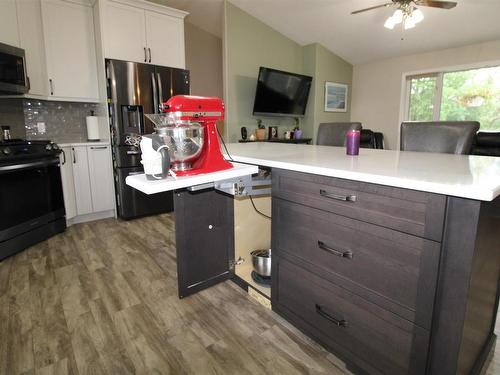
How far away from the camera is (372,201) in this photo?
1.03m

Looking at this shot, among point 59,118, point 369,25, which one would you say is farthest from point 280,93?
point 59,118

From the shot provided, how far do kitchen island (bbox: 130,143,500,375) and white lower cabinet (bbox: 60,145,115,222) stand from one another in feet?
7.76

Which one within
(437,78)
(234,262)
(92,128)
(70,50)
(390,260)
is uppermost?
(437,78)

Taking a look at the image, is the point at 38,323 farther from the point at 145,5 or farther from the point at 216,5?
the point at 216,5

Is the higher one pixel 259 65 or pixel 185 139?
pixel 259 65

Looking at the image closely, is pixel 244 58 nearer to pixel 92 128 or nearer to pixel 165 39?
pixel 165 39

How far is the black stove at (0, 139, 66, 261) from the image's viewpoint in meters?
2.36

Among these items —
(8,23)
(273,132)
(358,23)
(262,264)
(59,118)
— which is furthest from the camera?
(273,132)

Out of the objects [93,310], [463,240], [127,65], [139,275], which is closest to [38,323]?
[93,310]

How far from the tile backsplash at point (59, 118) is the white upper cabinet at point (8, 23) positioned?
650 mm

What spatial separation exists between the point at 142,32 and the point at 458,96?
4895mm

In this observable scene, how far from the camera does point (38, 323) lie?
62.8 inches

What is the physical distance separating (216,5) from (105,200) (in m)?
Result: 3.18

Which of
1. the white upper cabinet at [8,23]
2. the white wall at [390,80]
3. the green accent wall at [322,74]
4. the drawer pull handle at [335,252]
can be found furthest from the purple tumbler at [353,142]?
the white wall at [390,80]
